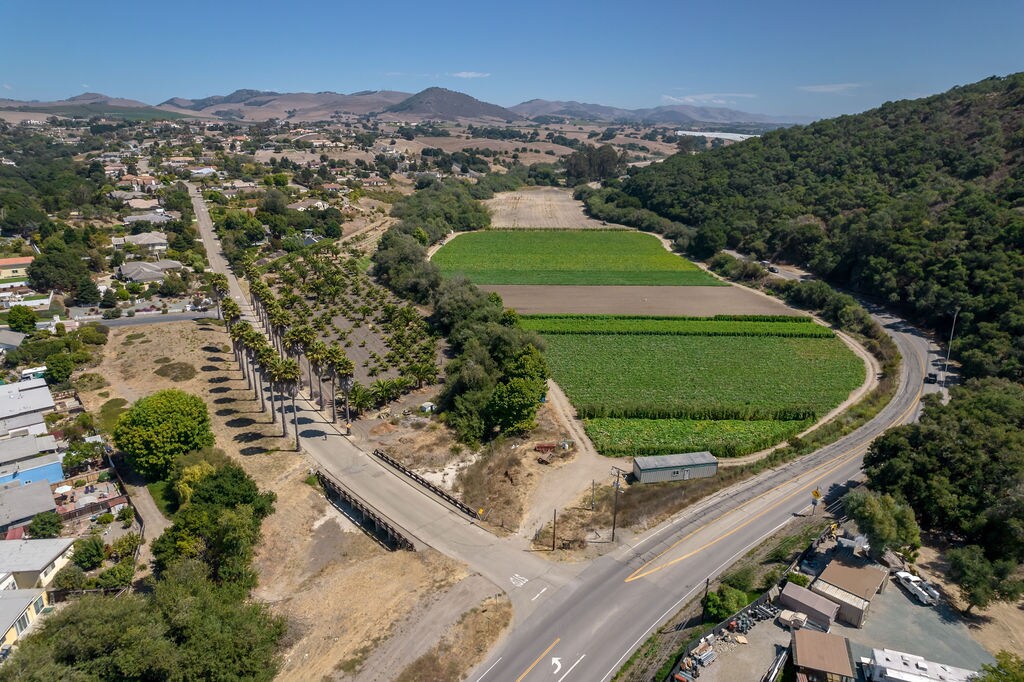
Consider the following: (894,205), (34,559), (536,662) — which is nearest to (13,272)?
(34,559)

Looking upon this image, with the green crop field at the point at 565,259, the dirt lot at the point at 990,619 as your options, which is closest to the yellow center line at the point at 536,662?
the dirt lot at the point at 990,619

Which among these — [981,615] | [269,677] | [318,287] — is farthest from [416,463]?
[318,287]

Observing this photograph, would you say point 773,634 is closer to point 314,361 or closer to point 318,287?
point 314,361

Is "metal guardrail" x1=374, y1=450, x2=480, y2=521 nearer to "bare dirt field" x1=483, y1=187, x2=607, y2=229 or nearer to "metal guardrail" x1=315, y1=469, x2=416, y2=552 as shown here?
"metal guardrail" x1=315, y1=469, x2=416, y2=552

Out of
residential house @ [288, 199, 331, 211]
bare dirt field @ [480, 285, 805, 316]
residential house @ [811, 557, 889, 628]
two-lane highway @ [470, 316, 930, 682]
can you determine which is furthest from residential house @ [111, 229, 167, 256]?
residential house @ [811, 557, 889, 628]

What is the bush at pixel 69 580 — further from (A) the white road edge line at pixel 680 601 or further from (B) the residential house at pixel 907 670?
(B) the residential house at pixel 907 670
